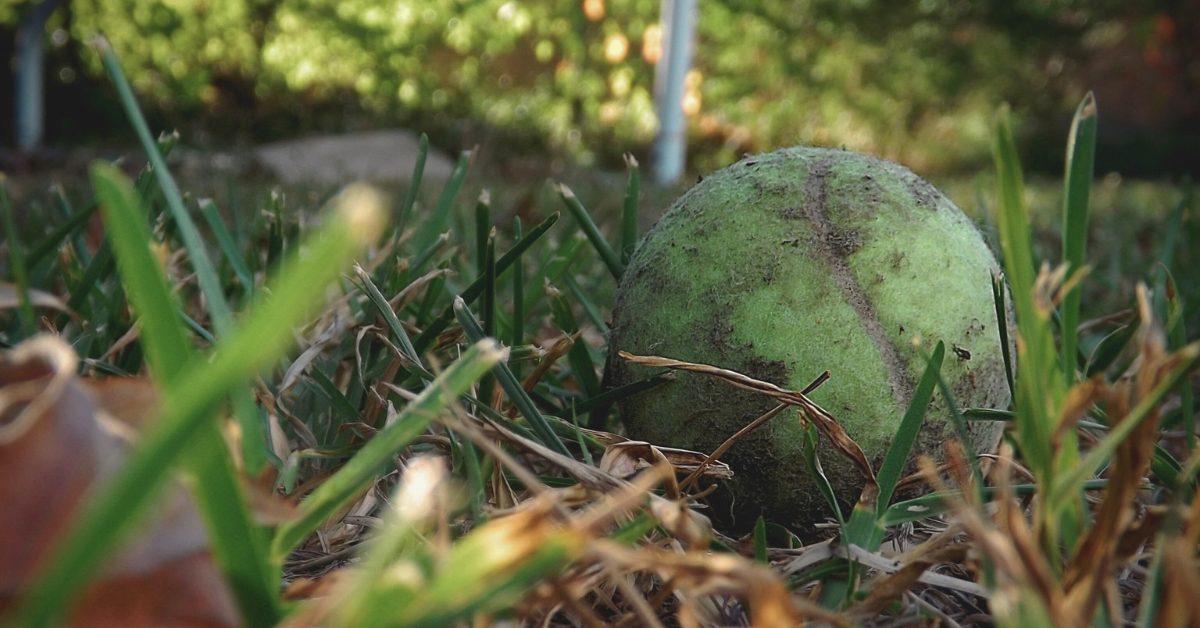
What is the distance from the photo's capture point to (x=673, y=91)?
22.6 feet

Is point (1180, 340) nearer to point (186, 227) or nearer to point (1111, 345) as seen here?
point (1111, 345)

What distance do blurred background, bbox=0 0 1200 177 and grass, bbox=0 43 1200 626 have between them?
798 cm

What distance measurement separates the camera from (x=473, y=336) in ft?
4.00

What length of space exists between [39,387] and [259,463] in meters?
0.20

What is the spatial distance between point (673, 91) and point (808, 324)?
5903mm

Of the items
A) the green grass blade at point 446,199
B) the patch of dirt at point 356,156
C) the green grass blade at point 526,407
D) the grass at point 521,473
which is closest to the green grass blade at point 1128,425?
the grass at point 521,473

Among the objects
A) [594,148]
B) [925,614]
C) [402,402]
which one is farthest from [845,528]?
[594,148]

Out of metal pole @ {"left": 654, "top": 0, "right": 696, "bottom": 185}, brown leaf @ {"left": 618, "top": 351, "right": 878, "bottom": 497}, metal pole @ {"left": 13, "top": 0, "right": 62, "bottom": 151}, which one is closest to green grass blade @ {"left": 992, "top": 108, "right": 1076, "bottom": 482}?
brown leaf @ {"left": 618, "top": 351, "right": 878, "bottom": 497}

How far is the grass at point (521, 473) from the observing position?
0.54m

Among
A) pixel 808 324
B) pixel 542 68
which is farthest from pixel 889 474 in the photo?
pixel 542 68

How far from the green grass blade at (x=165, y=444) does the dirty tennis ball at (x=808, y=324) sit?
75 cm

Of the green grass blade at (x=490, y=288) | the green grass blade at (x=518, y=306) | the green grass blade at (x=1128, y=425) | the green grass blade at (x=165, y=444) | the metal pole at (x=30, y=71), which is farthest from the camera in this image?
the metal pole at (x=30, y=71)

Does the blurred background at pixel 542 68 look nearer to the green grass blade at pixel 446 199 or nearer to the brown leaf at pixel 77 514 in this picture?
→ the green grass blade at pixel 446 199

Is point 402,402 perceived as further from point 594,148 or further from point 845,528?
point 594,148
